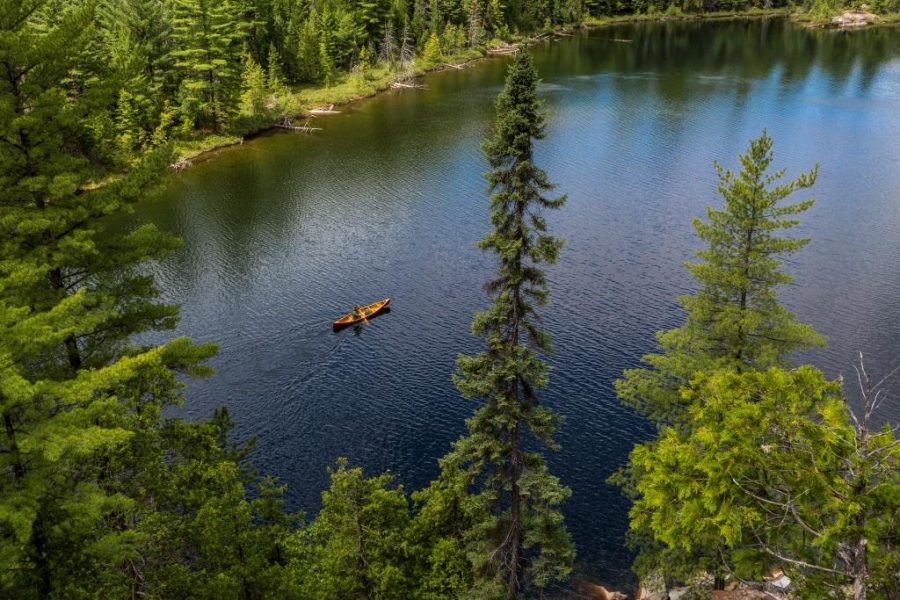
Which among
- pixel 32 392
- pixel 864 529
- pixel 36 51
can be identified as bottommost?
pixel 864 529

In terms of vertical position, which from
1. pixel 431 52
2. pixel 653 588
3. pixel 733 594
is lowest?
Answer: pixel 653 588

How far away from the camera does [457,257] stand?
67062mm

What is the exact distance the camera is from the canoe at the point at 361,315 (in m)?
55.6

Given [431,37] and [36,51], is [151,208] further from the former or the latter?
[431,37]

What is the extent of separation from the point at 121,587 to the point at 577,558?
Answer: 23433 millimetres

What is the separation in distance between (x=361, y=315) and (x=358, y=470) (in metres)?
30.7

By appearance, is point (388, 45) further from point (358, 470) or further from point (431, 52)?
point (358, 470)

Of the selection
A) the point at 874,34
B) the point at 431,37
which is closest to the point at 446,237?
the point at 431,37

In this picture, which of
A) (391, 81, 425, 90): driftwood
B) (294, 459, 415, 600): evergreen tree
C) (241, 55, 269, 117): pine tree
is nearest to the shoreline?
(391, 81, 425, 90): driftwood

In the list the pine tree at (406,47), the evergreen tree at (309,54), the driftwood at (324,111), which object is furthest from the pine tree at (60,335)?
the pine tree at (406,47)

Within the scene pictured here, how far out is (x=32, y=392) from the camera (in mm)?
15547

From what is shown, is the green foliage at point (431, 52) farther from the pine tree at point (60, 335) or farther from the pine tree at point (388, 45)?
the pine tree at point (60, 335)

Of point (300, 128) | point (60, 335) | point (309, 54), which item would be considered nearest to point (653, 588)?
point (60, 335)

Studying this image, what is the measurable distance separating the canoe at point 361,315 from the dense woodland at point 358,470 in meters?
17.4
